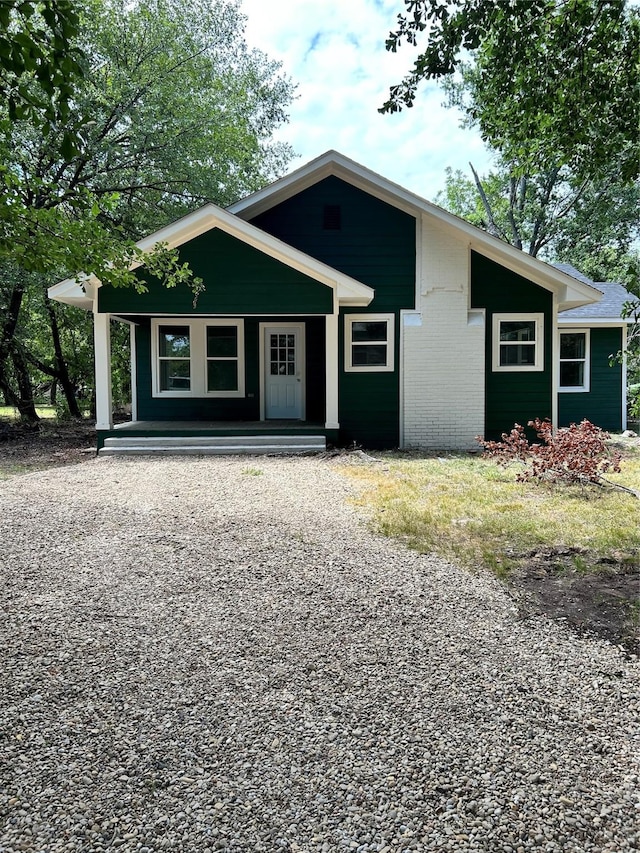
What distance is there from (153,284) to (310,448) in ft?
13.8

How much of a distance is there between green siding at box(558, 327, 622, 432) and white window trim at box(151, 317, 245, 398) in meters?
8.55

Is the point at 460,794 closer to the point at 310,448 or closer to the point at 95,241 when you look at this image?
the point at 95,241

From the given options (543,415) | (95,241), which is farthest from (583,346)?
(95,241)

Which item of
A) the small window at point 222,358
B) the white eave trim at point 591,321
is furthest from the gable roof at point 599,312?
the small window at point 222,358

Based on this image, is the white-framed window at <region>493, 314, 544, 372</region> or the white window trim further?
the white window trim

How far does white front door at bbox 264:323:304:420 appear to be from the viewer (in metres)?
12.6

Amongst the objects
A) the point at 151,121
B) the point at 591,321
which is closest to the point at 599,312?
the point at 591,321

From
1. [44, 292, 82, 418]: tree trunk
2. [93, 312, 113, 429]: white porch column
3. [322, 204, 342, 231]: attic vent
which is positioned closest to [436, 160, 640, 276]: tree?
[322, 204, 342, 231]: attic vent

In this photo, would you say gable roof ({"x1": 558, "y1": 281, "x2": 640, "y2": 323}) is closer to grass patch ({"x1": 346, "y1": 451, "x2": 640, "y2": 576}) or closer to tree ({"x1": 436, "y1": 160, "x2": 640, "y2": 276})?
grass patch ({"x1": 346, "y1": 451, "x2": 640, "y2": 576})

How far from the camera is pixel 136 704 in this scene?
8.23 feet

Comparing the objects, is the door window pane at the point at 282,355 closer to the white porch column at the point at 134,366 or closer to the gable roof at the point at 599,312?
the white porch column at the point at 134,366

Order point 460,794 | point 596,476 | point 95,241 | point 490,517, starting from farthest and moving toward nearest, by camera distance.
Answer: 1. point 596,476
2. point 490,517
3. point 95,241
4. point 460,794

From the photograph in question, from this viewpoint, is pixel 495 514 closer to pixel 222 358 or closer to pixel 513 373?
pixel 513 373

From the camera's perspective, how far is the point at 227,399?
1272 centimetres
